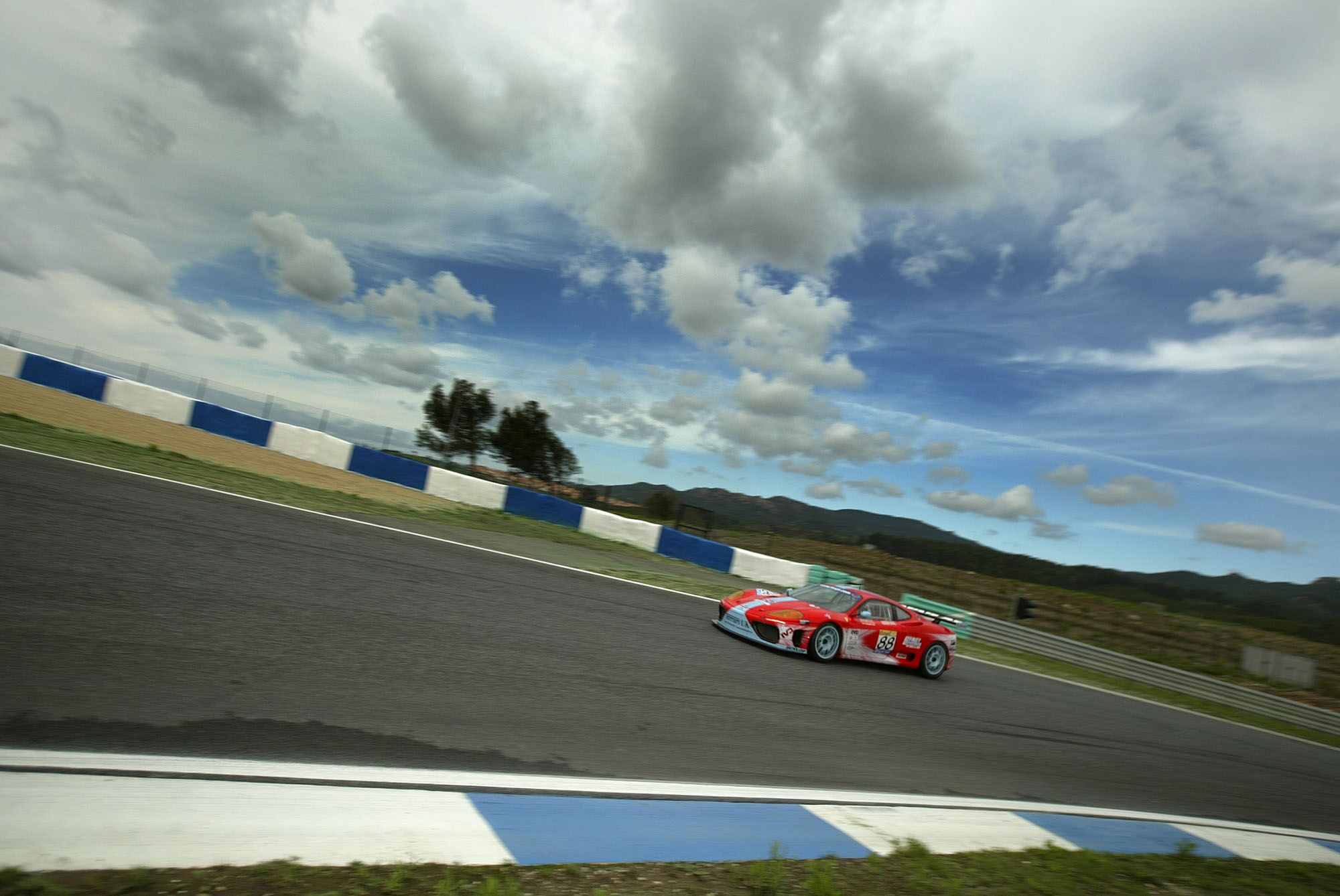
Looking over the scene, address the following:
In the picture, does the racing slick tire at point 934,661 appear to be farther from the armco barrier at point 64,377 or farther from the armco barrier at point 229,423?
the armco barrier at point 64,377

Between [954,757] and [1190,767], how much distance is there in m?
4.38

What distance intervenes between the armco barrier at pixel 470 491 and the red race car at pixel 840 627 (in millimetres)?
12938

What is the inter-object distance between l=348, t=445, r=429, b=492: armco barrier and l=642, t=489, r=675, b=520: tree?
6.83 metres

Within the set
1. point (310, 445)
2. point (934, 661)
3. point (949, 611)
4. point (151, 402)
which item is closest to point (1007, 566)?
point (949, 611)

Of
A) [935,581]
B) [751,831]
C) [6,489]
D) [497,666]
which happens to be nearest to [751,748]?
[751,831]

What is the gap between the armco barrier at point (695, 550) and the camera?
21.7 meters

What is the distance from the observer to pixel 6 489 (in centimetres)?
823

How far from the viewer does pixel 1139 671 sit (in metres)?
19.2

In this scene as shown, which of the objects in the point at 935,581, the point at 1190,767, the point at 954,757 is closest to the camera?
the point at 954,757

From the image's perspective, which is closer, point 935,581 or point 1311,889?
point 1311,889

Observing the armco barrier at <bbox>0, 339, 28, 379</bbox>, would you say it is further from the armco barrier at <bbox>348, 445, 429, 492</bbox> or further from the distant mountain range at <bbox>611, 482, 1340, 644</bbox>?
the distant mountain range at <bbox>611, 482, 1340, 644</bbox>

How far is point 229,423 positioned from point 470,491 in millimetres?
8652

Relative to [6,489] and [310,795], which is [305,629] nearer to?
[310,795]

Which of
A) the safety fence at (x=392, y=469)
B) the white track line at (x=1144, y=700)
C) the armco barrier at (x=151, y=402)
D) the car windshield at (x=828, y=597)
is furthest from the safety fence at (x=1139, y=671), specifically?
the armco barrier at (x=151, y=402)
